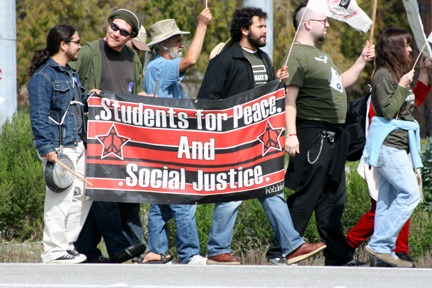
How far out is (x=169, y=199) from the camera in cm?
643

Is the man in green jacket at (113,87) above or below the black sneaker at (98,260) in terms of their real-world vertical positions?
above

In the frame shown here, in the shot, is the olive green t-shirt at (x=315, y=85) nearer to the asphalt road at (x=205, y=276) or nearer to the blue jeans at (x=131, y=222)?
the asphalt road at (x=205, y=276)

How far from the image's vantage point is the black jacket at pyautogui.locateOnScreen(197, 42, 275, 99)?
634 centimetres

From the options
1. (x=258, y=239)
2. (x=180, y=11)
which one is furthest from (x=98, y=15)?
(x=258, y=239)

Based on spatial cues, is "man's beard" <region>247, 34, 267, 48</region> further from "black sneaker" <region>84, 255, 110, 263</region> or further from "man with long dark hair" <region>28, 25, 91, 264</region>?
"black sneaker" <region>84, 255, 110, 263</region>

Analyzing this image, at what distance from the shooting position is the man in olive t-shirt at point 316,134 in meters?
6.47

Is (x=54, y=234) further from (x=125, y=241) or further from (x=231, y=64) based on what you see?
(x=231, y=64)

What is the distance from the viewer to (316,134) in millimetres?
6500

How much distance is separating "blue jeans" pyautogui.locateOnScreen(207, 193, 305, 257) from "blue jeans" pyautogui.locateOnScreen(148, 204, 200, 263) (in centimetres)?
47

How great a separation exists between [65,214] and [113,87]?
1167 millimetres

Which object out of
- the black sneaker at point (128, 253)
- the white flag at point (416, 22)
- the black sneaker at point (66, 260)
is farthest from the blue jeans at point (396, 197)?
the black sneaker at point (66, 260)

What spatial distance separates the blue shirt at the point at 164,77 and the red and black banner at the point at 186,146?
1.22 ft

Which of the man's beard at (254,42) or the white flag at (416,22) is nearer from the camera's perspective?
the man's beard at (254,42)

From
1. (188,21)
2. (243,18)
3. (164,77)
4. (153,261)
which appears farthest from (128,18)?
(188,21)
